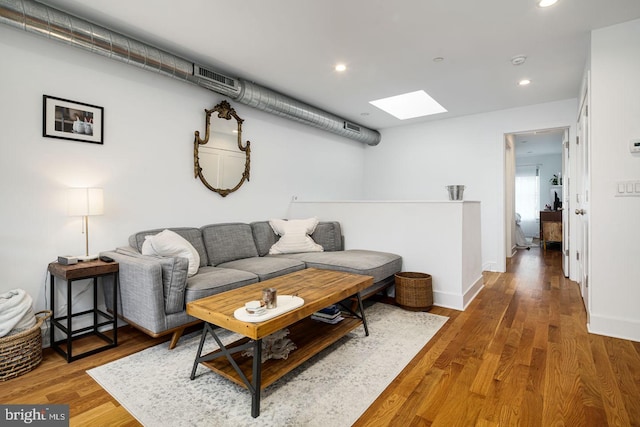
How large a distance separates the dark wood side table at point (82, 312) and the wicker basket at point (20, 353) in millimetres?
159

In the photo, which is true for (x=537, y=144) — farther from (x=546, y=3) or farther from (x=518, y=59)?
(x=546, y=3)

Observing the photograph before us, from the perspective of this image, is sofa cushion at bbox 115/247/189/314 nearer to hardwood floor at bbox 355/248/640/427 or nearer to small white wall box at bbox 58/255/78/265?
small white wall box at bbox 58/255/78/265

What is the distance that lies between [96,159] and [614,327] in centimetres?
448

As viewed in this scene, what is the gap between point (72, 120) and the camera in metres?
2.55

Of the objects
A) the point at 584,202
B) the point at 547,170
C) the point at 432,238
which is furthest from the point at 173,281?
the point at 547,170

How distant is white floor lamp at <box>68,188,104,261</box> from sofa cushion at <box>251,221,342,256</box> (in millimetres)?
1667

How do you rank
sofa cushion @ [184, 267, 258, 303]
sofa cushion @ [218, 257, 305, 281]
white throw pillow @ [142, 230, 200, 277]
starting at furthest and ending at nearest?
sofa cushion @ [218, 257, 305, 281]
white throw pillow @ [142, 230, 200, 277]
sofa cushion @ [184, 267, 258, 303]

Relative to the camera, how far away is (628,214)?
→ 8.25 ft

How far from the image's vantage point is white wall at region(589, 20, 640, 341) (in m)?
2.50

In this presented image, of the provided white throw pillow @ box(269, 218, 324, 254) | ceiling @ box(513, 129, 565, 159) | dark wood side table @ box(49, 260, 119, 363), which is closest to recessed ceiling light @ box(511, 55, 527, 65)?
white throw pillow @ box(269, 218, 324, 254)

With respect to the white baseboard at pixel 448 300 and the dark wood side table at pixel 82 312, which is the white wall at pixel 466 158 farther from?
the dark wood side table at pixel 82 312

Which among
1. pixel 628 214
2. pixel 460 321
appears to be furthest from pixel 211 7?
pixel 628 214

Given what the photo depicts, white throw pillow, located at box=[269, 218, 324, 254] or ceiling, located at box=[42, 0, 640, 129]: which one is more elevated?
ceiling, located at box=[42, 0, 640, 129]

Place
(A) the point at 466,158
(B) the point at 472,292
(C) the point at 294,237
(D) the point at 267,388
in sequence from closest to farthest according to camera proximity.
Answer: (D) the point at 267,388, (B) the point at 472,292, (C) the point at 294,237, (A) the point at 466,158
